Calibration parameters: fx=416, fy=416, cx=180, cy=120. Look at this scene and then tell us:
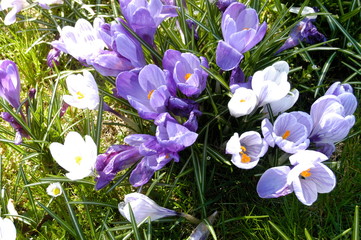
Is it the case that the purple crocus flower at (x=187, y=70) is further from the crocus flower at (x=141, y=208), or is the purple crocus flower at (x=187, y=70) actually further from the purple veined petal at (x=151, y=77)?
the crocus flower at (x=141, y=208)

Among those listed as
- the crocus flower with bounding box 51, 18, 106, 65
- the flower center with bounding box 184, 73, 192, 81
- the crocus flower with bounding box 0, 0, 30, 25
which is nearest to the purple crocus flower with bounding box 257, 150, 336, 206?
the flower center with bounding box 184, 73, 192, 81

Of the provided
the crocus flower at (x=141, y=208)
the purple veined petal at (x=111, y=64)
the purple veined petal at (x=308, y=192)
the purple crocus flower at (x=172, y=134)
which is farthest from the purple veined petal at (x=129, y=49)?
the purple veined petal at (x=308, y=192)

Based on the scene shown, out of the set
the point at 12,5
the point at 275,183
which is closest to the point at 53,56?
the point at 12,5

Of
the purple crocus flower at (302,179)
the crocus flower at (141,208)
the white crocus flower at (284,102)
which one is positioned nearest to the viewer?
the purple crocus flower at (302,179)

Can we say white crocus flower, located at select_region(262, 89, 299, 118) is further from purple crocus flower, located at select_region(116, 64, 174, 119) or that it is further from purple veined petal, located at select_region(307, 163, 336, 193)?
purple crocus flower, located at select_region(116, 64, 174, 119)

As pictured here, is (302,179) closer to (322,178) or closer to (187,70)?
(322,178)

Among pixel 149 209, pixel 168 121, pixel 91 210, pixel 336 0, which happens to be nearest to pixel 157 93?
pixel 168 121

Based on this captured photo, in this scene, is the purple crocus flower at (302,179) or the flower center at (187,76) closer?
the purple crocus flower at (302,179)
